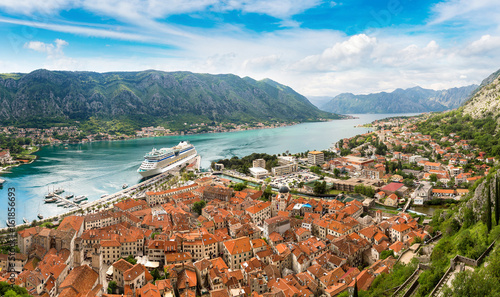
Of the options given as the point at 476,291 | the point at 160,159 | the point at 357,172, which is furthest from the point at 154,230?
the point at 357,172

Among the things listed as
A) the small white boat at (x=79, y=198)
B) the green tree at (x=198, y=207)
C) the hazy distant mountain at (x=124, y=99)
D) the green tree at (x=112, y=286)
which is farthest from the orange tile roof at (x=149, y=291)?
the hazy distant mountain at (x=124, y=99)

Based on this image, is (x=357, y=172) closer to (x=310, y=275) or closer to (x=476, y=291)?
(x=310, y=275)

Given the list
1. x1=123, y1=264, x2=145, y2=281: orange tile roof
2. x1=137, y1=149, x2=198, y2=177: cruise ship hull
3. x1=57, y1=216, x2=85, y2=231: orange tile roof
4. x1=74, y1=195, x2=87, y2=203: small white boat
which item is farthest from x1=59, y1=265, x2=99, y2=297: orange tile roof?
x1=137, y1=149, x2=198, y2=177: cruise ship hull

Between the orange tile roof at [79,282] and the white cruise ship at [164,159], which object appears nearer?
the orange tile roof at [79,282]

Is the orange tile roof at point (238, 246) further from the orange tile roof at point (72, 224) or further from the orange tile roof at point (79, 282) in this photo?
the orange tile roof at point (72, 224)

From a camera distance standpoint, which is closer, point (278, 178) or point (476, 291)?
point (476, 291)
